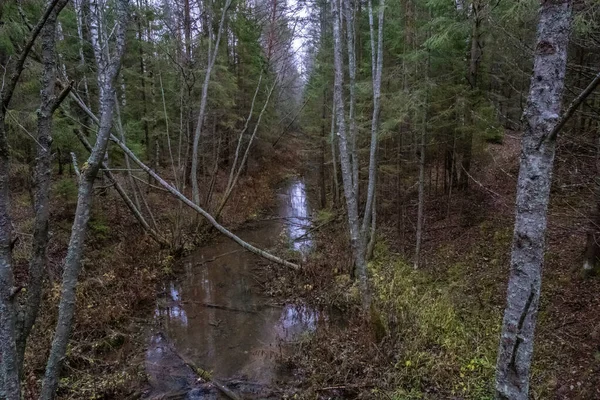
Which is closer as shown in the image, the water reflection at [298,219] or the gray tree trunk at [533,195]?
the gray tree trunk at [533,195]

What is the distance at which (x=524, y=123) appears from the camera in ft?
6.55

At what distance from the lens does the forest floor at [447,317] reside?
512 centimetres

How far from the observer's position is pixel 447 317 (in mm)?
6582

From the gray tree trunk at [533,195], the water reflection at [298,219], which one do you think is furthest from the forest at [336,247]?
the water reflection at [298,219]

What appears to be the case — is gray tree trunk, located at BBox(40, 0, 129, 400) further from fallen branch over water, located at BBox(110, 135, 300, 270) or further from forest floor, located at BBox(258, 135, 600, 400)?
forest floor, located at BBox(258, 135, 600, 400)

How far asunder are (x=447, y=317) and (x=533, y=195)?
524 cm

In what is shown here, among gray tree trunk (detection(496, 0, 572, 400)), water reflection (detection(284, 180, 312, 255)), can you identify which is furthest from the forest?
water reflection (detection(284, 180, 312, 255))

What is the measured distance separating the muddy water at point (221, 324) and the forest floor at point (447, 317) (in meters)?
0.55

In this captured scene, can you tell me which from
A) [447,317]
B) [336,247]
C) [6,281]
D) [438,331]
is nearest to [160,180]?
[6,281]

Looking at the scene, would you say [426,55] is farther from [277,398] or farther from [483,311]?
[277,398]

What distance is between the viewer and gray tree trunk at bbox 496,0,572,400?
1880 mm

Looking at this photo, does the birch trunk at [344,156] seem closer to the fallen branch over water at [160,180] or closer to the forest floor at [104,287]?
the fallen branch over water at [160,180]

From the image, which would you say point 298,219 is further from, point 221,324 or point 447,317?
point 447,317

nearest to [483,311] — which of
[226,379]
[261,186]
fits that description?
[226,379]
